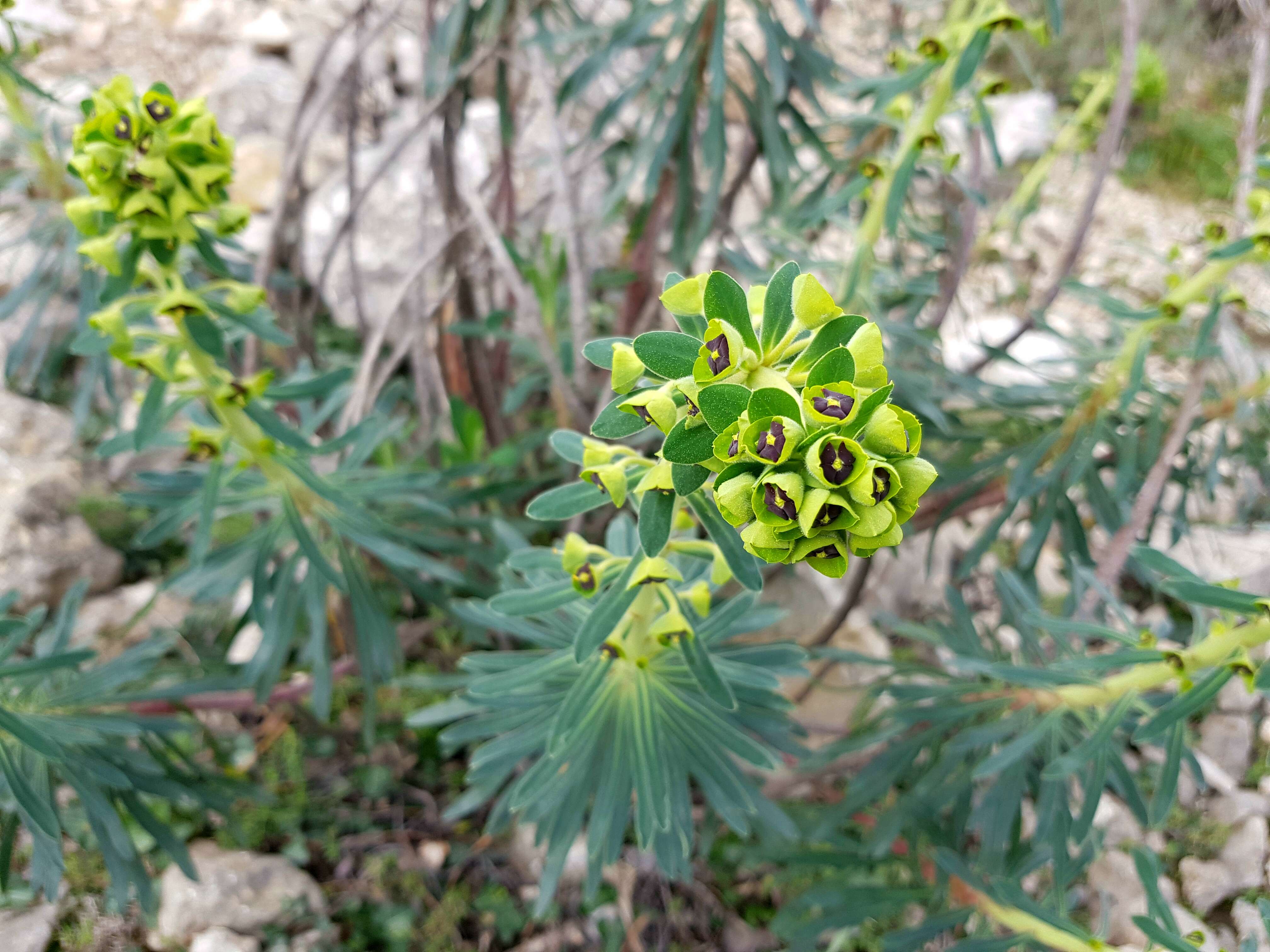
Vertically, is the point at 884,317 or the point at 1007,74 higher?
the point at 1007,74

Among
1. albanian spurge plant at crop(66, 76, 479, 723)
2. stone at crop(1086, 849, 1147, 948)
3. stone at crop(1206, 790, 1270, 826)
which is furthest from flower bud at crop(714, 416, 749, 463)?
stone at crop(1086, 849, 1147, 948)

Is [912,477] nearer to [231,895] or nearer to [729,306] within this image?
[729,306]

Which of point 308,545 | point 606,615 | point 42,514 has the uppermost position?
point 606,615

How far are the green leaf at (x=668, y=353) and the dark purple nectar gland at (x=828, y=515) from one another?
19cm

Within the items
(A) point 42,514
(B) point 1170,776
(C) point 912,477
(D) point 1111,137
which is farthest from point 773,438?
(A) point 42,514

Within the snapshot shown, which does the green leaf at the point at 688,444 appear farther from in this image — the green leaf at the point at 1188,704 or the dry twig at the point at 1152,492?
the dry twig at the point at 1152,492

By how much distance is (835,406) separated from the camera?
64 cm

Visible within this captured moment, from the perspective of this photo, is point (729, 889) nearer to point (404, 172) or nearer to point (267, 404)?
point (267, 404)

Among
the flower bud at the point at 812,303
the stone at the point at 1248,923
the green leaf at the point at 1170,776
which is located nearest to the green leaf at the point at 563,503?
the flower bud at the point at 812,303

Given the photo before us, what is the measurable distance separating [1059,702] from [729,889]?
1166mm

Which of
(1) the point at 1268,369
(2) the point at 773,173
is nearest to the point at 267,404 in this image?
(2) the point at 773,173

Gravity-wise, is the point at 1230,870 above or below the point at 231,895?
above

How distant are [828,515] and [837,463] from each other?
0.05 m

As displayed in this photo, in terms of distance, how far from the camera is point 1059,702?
1.44 metres
